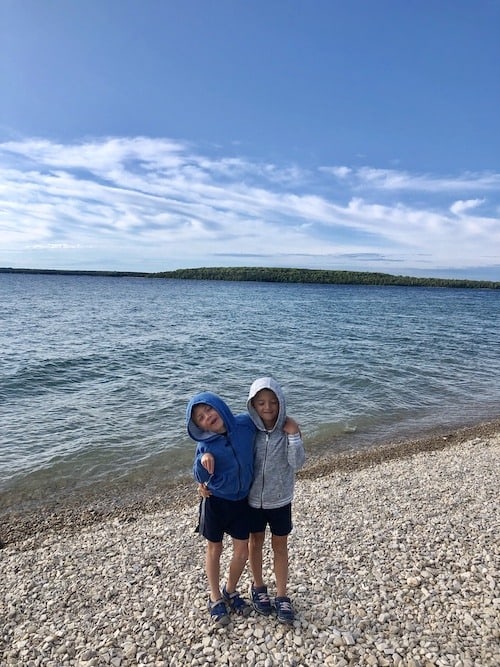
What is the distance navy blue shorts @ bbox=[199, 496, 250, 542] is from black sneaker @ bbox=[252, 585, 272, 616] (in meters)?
0.86

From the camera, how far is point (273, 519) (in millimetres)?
4660

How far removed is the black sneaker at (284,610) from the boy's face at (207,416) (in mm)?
2144

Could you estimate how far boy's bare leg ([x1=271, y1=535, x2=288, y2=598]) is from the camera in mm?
4805

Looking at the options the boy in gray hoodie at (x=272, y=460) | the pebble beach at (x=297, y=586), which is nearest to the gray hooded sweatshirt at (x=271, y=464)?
the boy in gray hoodie at (x=272, y=460)

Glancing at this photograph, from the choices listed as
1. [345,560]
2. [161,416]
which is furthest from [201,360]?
[345,560]

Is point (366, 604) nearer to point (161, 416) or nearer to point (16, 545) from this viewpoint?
point (16, 545)

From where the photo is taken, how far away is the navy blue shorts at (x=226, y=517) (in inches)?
181

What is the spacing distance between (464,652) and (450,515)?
3.20 m

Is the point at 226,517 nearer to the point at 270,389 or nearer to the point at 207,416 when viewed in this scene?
the point at 207,416

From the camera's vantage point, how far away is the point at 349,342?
32.7 meters

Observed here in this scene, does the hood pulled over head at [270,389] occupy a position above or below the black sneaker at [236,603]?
above

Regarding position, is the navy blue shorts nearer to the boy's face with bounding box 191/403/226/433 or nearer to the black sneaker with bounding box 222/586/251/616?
the boy's face with bounding box 191/403/226/433

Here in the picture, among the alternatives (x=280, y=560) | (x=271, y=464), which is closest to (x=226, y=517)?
(x=271, y=464)

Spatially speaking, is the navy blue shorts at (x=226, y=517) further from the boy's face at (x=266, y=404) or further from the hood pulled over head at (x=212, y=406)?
the boy's face at (x=266, y=404)
